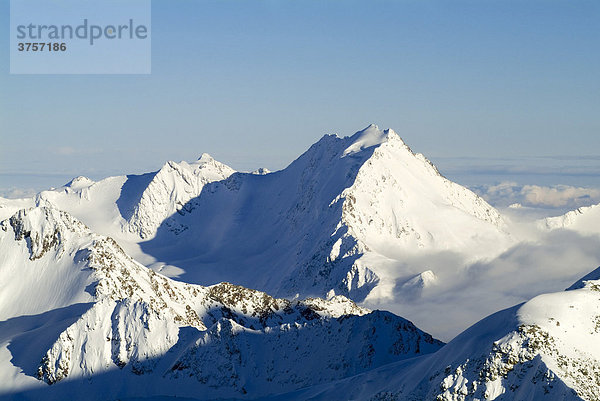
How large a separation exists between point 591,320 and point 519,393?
20.8 m

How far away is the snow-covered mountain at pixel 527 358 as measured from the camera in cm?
13400

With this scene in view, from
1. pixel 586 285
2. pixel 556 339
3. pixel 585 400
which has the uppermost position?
pixel 586 285

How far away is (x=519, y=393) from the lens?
13662cm

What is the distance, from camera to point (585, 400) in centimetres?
12600

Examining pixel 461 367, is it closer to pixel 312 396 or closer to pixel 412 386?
pixel 412 386

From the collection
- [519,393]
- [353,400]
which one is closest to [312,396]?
[353,400]

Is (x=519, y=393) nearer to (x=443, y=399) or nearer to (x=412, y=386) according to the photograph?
(x=443, y=399)

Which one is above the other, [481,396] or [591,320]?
[591,320]

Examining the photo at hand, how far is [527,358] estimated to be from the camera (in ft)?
458

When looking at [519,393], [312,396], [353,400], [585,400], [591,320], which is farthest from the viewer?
[312,396]

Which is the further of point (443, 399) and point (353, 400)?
point (353, 400)

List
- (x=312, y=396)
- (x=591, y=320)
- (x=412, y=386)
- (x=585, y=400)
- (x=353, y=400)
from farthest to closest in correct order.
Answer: (x=312, y=396)
(x=353, y=400)
(x=412, y=386)
(x=591, y=320)
(x=585, y=400)

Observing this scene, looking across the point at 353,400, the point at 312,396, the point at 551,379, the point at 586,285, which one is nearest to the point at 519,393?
the point at 551,379

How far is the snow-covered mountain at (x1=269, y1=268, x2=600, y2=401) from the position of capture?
134000 mm
